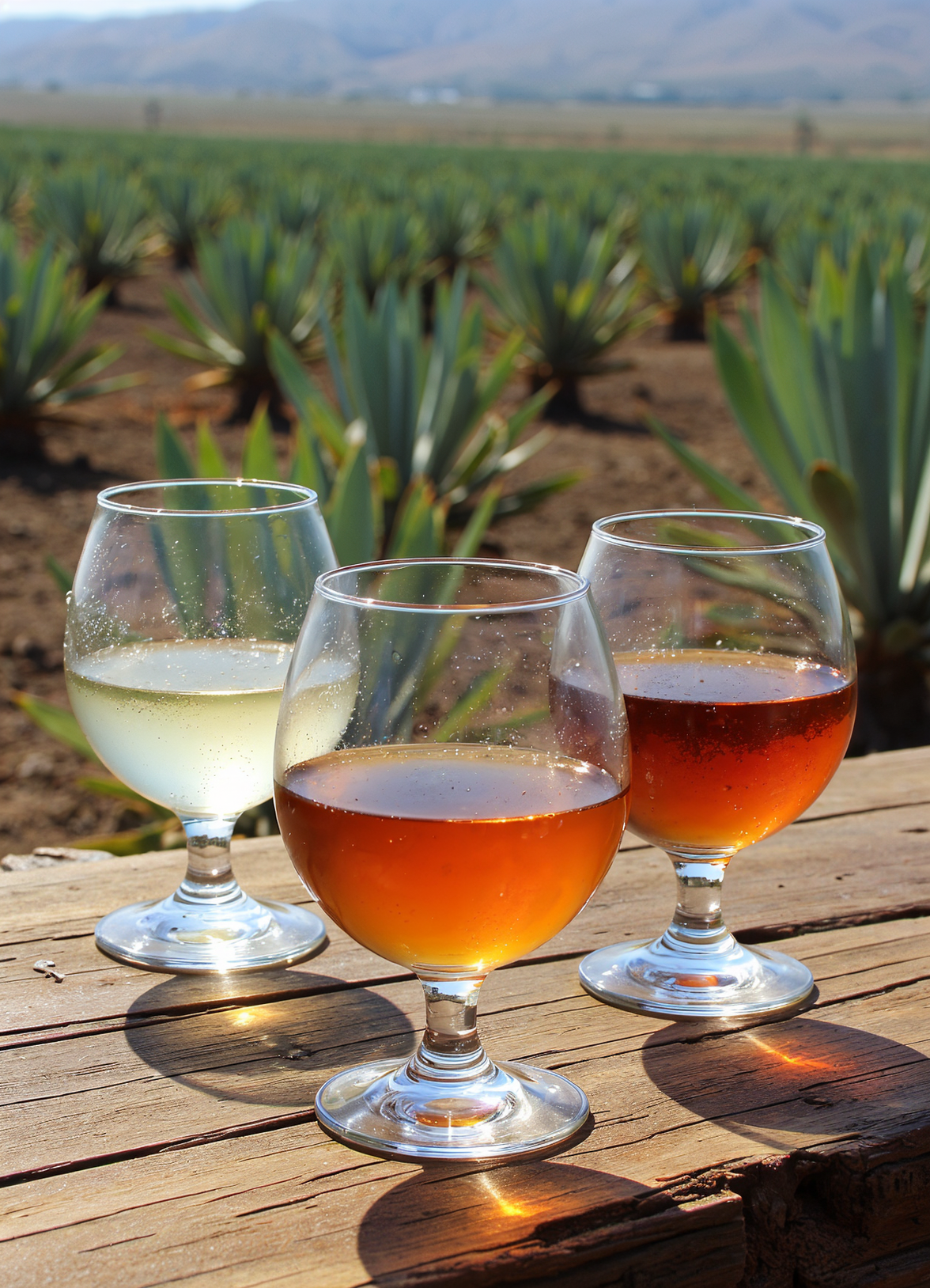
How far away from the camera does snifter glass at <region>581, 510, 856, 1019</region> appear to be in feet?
3.61

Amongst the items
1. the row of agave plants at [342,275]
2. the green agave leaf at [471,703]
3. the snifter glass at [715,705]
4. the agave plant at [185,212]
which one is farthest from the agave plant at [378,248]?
the green agave leaf at [471,703]

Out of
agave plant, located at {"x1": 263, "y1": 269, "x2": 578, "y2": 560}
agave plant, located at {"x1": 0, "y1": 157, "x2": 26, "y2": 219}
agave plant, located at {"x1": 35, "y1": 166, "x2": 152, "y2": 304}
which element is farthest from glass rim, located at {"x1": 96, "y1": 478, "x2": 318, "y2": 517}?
agave plant, located at {"x1": 0, "y1": 157, "x2": 26, "y2": 219}

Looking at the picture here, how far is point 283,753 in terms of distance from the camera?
93 cm

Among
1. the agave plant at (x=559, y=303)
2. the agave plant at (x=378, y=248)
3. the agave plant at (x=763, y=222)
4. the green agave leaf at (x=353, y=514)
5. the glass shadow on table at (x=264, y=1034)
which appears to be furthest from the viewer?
the agave plant at (x=763, y=222)

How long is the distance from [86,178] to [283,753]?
15193mm

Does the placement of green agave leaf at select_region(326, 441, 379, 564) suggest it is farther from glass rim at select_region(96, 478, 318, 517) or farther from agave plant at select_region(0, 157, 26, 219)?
agave plant at select_region(0, 157, 26, 219)

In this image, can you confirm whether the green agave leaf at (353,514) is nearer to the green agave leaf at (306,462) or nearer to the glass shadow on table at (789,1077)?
the green agave leaf at (306,462)

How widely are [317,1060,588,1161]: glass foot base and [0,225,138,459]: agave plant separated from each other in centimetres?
694

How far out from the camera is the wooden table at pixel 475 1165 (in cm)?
85

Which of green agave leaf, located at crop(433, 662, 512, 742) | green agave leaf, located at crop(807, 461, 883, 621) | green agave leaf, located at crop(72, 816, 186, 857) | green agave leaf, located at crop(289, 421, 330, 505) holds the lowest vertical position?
green agave leaf, located at crop(72, 816, 186, 857)

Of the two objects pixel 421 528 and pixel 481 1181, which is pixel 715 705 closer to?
pixel 481 1181

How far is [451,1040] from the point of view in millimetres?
957

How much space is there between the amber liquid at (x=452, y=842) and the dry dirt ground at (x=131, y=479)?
3341 mm

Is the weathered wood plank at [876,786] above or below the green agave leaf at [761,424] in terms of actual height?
below
